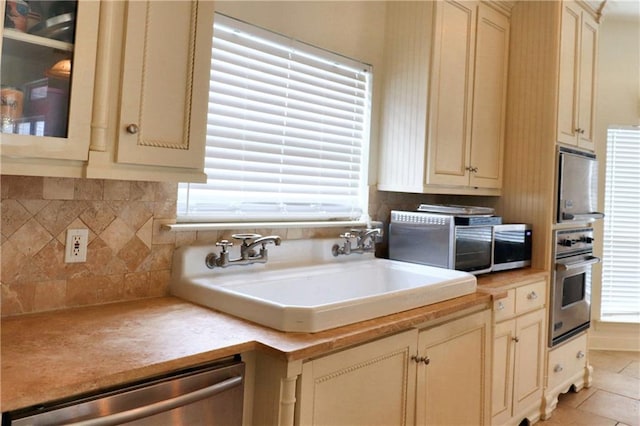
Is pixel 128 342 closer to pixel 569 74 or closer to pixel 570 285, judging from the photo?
pixel 570 285

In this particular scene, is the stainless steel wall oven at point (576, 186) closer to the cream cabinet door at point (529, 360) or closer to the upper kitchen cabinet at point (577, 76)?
the upper kitchen cabinet at point (577, 76)

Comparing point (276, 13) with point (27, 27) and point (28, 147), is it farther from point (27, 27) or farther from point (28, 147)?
point (28, 147)

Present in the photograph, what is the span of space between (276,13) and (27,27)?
1.19 metres

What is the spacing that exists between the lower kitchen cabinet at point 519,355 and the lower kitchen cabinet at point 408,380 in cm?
33

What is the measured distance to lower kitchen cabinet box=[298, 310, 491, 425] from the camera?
1.38m

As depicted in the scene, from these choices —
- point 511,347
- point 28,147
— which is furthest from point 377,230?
point 28,147

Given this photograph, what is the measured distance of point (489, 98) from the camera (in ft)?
9.45

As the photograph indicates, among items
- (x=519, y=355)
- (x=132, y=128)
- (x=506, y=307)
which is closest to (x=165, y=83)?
(x=132, y=128)

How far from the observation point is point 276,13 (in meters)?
2.19

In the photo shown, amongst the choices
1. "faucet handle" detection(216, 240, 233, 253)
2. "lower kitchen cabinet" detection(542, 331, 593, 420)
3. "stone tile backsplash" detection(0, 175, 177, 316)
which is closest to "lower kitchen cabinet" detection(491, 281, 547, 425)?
"lower kitchen cabinet" detection(542, 331, 593, 420)

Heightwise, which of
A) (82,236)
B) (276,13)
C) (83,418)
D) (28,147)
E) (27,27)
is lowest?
(83,418)

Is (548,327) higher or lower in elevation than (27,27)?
lower

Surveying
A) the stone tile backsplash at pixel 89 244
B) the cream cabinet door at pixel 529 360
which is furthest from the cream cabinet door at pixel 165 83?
the cream cabinet door at pixel 529 360

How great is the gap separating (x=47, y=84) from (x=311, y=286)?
1.27m
